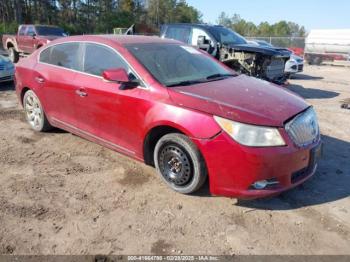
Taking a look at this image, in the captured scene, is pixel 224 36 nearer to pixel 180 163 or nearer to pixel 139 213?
pixel 180 163

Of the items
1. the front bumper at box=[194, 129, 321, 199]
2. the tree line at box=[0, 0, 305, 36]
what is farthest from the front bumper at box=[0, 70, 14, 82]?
the tree line at box=[0, 0, 305, 36]

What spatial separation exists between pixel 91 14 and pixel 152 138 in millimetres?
54535

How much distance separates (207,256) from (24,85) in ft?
14.6

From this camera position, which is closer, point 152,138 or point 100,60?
point 152,138

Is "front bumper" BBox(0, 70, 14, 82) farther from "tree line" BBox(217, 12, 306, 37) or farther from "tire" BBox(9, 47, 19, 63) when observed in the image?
"tree line" BBox(217, 12, 306, 37)

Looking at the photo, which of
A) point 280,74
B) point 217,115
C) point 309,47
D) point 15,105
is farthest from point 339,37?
point 217,115

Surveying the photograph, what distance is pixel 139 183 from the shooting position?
4.31 meters

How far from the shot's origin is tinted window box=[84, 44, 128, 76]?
4.46 meters

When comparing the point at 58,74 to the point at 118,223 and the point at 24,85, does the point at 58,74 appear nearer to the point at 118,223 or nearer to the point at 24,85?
the point at 24,85

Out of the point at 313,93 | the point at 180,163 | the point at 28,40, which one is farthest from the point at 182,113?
the point at 28,40

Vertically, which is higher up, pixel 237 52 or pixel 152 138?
pixel 237 52

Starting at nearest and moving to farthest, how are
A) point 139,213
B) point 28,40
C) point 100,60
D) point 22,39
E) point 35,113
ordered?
1. point 139,213
2. point 100,60
3. point 35,113
4. point 28,40
5. point 22,39

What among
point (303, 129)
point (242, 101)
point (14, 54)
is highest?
point (242, 101)

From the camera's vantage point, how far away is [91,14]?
178 feet
